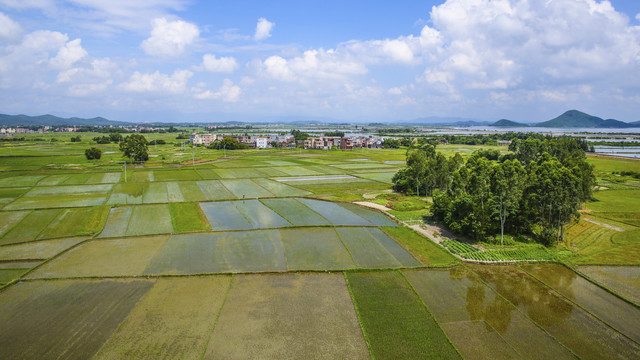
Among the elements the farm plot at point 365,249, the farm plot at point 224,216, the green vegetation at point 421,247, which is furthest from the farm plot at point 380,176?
the farm plot at point 224,216

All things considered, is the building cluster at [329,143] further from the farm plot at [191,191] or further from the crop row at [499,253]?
the crop row at [499,253]

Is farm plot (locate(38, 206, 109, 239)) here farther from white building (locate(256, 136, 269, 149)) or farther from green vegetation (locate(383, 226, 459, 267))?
white building (locate(256, 136, 269, 149))

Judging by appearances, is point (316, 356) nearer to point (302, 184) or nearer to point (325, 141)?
point (302, 184)

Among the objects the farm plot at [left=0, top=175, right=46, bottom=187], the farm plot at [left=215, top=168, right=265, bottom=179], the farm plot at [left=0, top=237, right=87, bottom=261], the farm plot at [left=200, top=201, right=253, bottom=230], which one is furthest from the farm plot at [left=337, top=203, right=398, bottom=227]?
the farm plot at [left=0, top=175, right=46, bottom=187]

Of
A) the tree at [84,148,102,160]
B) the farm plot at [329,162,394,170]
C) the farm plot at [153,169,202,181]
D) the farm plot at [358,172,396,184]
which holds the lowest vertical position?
the farm plot at [358,172,396,184]

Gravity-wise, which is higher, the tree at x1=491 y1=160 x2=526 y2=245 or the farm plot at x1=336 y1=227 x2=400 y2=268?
the tree at x1=491 y1=160 x2=526 y2=245

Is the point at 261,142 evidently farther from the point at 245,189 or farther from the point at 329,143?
the point at 245,189

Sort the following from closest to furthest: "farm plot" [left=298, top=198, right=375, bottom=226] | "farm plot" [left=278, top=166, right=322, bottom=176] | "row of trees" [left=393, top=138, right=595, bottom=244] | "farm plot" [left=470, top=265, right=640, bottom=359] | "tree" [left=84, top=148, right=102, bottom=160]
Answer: "farm plot" [left=470, top=265, right=640, bottom=359] → "row of trees" [left=393, top=138, right=595, bottom=244] → "farm plot" [left=298, top=198, right=375, bottom=226] → "farm plot" [left=278, top=166, right=322, bottom=176] → "tree" [left=84, top=148, right=102, bottom=160]

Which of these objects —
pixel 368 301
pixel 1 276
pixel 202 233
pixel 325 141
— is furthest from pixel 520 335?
pixel 325 141
